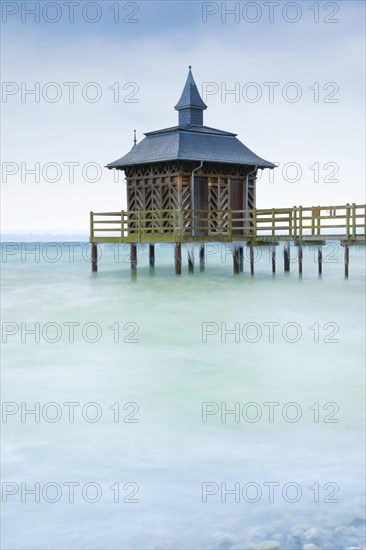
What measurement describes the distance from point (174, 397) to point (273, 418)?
2284 millimetres

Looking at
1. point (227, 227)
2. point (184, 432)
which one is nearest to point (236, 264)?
point (227, 227)

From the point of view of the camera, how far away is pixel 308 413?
1075 centimetres

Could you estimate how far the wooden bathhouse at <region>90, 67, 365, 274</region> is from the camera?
2955cm

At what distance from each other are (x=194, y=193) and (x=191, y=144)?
2351mm

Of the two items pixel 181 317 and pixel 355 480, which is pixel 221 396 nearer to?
pixel 355 480

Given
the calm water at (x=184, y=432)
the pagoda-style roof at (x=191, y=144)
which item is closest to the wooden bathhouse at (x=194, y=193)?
the pagoda-style roof at (x=191, y=144)

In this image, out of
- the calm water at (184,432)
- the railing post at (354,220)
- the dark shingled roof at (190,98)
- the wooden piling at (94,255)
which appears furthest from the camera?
the wooden piling at (94,255)

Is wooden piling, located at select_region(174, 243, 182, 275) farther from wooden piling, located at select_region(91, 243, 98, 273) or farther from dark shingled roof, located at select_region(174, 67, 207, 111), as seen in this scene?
dark shingled roof, located at select_region(174, 67, 207, 111)

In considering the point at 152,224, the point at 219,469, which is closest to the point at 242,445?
the point at 219,469

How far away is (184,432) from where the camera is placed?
32.4 ft

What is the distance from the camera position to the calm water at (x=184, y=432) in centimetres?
700

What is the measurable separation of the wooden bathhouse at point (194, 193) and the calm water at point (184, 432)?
8.85m

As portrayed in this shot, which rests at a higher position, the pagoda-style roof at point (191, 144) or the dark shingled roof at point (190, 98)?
the dark shingled roof at point (190, 98)

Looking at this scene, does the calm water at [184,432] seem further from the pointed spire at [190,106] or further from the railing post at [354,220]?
the pointed spire at [190,106]
